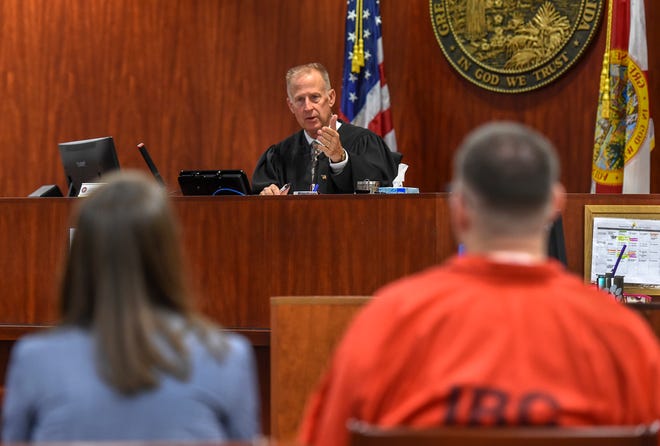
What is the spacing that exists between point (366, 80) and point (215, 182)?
231cm

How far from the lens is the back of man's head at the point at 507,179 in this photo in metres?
1.89

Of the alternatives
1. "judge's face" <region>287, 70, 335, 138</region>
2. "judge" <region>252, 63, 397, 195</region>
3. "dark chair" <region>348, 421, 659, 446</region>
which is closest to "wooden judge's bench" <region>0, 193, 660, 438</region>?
"judge" <region>252, 63, 397, 195</region>

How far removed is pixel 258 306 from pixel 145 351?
3.04 metres

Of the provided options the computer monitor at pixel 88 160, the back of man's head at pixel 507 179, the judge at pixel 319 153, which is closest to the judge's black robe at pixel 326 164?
the judge at pixel 319 153

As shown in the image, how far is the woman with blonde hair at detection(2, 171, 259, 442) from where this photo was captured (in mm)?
1820

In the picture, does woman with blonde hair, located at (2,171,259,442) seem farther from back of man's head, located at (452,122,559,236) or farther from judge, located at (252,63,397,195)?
judge, located at (252,63,397,195)

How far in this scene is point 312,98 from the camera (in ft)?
20.2

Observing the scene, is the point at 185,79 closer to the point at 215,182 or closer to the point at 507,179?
the point at 215,182

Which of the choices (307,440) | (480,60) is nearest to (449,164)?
(480,60)

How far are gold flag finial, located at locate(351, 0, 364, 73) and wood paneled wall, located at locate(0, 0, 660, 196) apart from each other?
13.5 inches

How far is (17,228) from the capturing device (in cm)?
520

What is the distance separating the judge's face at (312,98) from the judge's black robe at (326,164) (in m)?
0.21

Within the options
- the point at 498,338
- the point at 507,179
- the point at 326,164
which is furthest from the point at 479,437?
the point at 326,164

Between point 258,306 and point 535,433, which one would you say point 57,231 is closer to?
point 258,306
